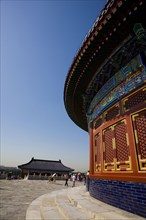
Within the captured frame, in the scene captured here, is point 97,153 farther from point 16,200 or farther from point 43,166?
point 43,166

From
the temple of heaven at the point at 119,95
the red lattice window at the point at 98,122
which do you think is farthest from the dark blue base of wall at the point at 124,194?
the red lattice window at the point at 98,122

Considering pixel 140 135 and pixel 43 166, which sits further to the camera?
pixel 43 166

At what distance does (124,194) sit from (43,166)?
132ft

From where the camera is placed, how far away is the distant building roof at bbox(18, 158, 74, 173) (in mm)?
37787

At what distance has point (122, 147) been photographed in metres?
4.52

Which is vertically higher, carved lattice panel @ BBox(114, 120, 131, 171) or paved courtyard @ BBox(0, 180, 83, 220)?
carved lattice panel @ BBox(114, 120, 131, 171)

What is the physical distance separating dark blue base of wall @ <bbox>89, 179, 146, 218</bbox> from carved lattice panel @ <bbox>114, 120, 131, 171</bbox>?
0.48 m

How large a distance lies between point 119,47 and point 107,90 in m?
1.54

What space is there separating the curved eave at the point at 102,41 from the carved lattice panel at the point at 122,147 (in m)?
2.43

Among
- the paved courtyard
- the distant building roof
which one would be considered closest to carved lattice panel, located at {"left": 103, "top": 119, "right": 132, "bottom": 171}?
the paved courtyard

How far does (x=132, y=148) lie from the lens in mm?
4016

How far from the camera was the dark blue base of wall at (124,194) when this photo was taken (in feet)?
11.1

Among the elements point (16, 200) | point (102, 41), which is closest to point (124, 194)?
point (102, 41)

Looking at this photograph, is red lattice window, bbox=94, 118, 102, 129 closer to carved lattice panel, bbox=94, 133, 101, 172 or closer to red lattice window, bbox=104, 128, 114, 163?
carved lattice panel, bbox=94, 133, 101, 172
